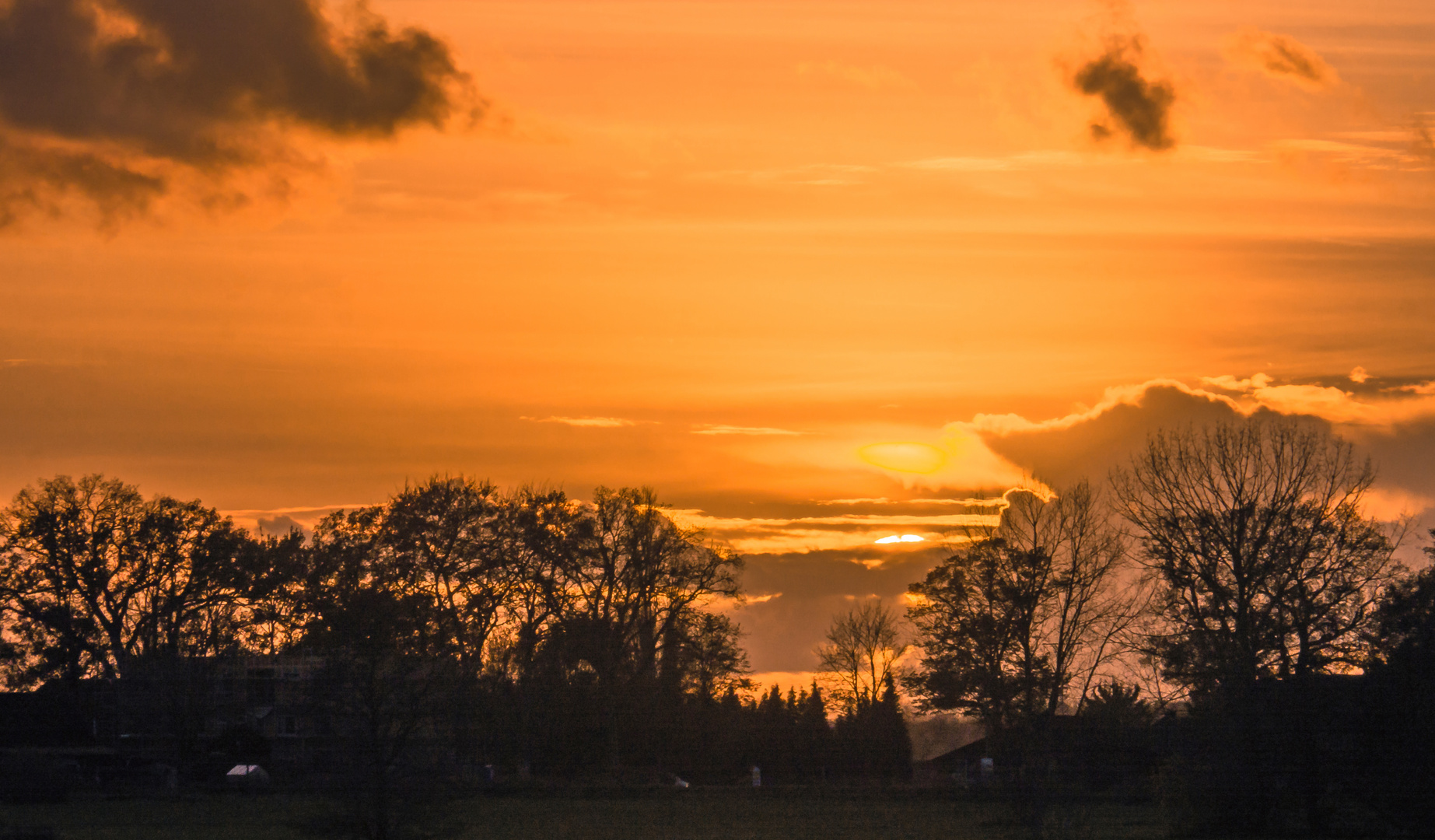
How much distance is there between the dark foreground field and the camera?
3491cm

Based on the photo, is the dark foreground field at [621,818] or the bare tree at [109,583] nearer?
the dark foreground field at [621,818]

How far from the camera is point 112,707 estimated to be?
2092 inches

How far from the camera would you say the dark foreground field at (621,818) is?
34906 millimetres

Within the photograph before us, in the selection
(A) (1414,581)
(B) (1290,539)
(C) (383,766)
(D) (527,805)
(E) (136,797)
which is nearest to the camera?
(C) (383,766)

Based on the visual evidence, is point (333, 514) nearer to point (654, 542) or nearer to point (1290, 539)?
point (654, 542)

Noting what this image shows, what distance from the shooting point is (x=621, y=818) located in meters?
42.8

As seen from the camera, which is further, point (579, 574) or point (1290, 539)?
point (579, 574)

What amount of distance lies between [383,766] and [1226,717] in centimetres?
2393

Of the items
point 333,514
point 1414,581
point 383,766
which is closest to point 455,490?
point 333,514

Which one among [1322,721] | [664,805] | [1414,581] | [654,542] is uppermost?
[654,542]

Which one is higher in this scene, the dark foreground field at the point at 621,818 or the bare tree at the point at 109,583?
the bare tree at the point at 109,583

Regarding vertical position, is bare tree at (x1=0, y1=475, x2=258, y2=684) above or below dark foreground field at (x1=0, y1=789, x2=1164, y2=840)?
above

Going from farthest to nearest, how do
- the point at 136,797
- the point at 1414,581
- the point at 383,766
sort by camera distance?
the point at 136,797, the point at 1414,581, the point at 383,766

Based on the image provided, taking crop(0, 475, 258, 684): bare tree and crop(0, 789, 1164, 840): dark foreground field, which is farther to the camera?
crop(0, 475, 258, 684): bare tree
